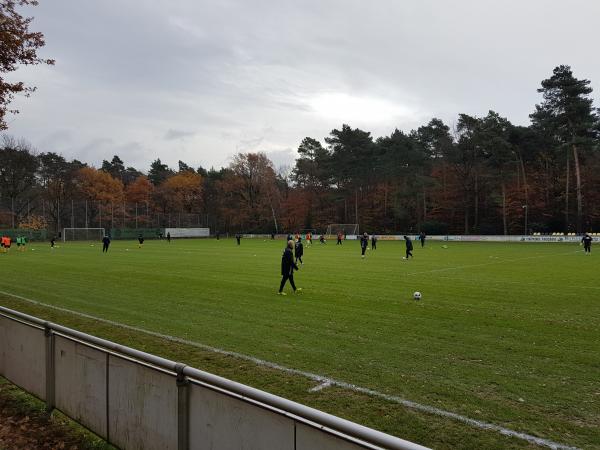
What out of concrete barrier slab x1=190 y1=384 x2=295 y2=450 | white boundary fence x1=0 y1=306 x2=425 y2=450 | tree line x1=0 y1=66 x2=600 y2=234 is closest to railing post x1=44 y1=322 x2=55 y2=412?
white boundary fence x1=0 y1=306 x2=425 y2=450

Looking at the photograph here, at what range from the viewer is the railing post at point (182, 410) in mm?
3748

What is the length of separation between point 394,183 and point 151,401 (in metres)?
77.6

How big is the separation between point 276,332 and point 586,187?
6480 cm

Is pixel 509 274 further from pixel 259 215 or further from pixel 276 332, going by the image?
pixel 259 215

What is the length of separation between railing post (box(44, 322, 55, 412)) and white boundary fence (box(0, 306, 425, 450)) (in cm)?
1

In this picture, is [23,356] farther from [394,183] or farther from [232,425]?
[394,183]

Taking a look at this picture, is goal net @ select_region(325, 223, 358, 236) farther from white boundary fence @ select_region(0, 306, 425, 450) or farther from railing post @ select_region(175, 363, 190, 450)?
railing post @ select_region(175, 363, 190, 450)

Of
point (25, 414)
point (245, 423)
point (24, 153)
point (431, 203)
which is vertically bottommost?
point (25, 414)

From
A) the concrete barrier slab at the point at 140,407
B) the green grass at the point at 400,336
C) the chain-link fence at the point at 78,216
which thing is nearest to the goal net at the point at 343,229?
the chain-link fence at the point at 78,216

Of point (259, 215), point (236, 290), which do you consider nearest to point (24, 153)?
point (259, 215)

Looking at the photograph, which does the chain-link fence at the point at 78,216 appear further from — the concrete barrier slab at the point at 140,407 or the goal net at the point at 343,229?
the concrete barrier slab at the point at 140,407

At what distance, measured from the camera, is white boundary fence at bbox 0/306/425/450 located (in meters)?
2.88

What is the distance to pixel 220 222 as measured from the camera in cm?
9288

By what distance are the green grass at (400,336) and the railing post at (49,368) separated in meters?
2.33
